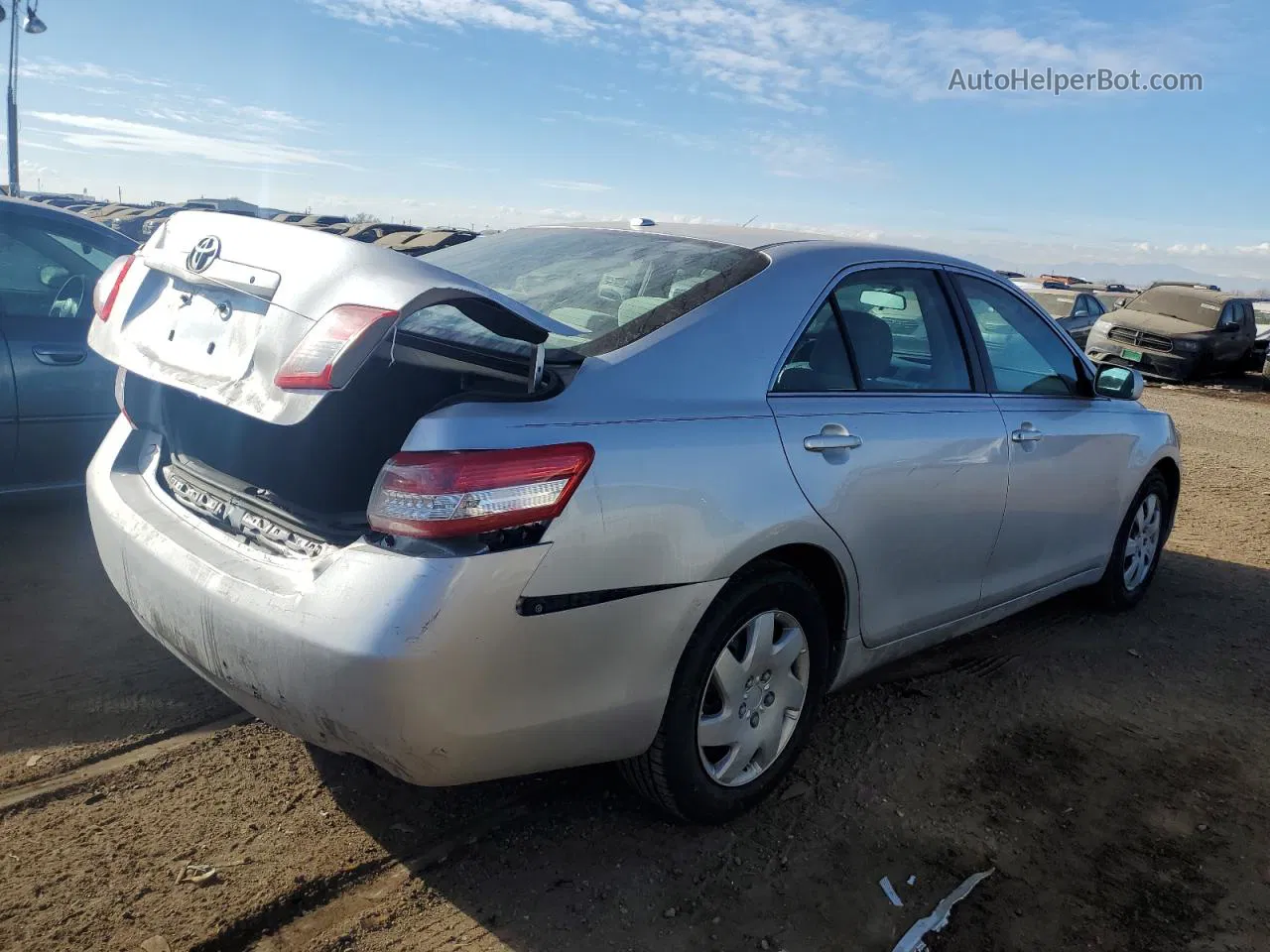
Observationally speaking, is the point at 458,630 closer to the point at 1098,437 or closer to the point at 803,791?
the point at 803,791

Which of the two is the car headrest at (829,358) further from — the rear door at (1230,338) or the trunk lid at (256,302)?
the rear door at (1230,338)

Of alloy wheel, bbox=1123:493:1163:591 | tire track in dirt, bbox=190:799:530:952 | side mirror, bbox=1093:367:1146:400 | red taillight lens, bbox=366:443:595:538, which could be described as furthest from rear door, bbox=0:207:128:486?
alloy wheel, bbox=1123:493:1163:591

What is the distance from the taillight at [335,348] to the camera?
204 centimetres

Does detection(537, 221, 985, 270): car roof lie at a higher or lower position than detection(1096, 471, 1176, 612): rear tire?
higher

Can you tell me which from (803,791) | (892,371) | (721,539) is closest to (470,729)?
(721,539)

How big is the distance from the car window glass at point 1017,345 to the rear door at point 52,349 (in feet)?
12.7

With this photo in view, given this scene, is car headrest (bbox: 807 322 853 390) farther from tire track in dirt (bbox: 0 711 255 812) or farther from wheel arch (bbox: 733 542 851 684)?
tire track in dirt (bbox: 0 711 255 812)

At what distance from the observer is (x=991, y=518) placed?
356 centimetres

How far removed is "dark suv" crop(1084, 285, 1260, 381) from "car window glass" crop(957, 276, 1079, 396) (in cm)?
1375

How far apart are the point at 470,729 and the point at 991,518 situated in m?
2.14

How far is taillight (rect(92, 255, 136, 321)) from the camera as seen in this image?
2898 mm

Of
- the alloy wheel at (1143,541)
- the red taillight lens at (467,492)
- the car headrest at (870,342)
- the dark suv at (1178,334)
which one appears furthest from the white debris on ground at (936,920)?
the dark suv at (1178,334)

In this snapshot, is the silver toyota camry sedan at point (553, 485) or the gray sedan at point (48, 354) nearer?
the silver toyota camry sedan at point (553, 485)

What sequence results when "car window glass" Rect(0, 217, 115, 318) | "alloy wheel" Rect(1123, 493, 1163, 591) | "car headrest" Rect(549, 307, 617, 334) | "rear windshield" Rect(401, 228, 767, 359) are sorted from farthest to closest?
"alloy wheel" Rect(1123, 493, 1163, 591)
"car window glass" Rect(0, 217, 115, 318)
"car headrest" Rect(549, 307, 617, 334)
"rear windshield" Rect(401, 228, 767, 359)
